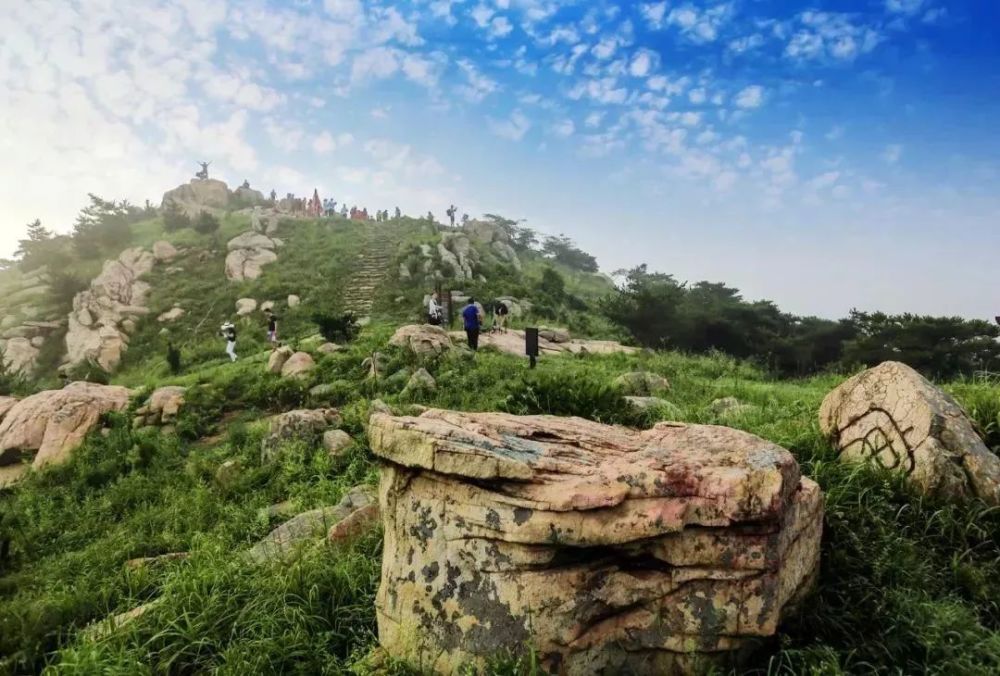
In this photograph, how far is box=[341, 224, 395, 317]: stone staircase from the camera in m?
24.3

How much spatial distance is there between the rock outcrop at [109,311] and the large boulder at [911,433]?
22.2m

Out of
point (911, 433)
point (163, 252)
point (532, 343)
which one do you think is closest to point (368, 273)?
point (163, 252)

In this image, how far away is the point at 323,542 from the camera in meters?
4.98

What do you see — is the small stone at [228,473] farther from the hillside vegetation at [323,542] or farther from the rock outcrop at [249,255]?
the rock outcrop at [249,255]

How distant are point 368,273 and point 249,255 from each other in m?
7.44

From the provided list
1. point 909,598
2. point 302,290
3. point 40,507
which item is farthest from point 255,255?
point 909,598

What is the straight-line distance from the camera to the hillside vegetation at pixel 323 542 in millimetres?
3625

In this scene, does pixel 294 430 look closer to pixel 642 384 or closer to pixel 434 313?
pixel 642 384

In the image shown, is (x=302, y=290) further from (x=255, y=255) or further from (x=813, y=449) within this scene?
(x=813, y=449)

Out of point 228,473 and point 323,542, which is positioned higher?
point 323,542

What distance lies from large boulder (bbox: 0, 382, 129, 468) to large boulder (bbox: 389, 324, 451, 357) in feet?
20.3

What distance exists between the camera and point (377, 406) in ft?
29.8

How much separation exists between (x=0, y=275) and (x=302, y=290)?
21325 millimetres

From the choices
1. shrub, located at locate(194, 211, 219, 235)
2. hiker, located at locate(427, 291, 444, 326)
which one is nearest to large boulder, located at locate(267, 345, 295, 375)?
hiker, located at locate(427, 291, 444, 326)
